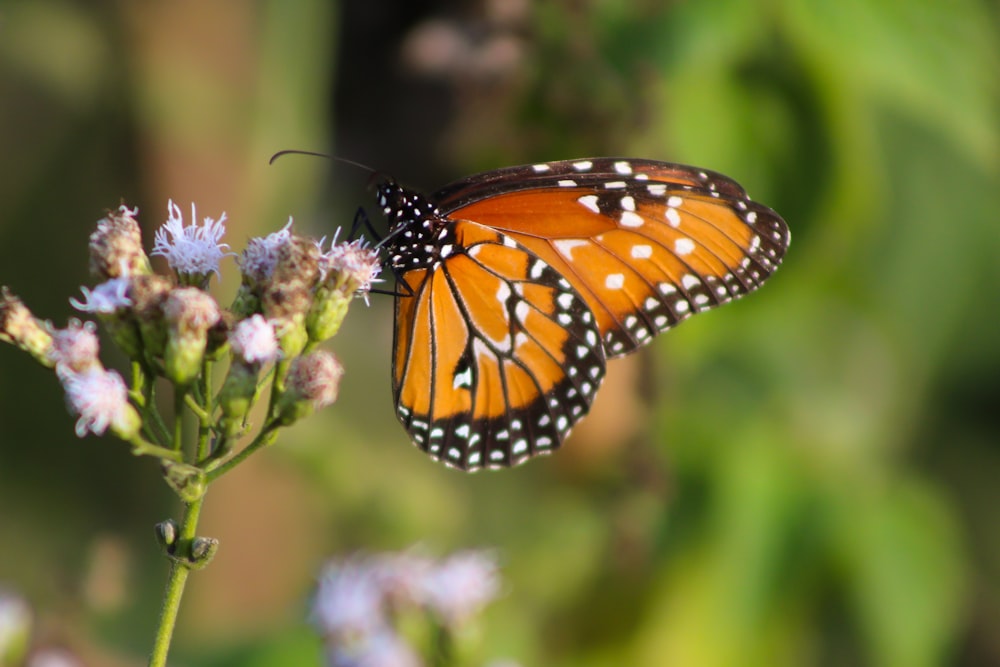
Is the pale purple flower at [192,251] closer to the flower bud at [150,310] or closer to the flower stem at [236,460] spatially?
the flower bud at [150,310]

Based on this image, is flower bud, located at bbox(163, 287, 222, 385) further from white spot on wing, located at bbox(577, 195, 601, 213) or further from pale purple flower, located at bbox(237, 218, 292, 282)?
white spot on wing, located at bbox(577, 195, 601, 213)

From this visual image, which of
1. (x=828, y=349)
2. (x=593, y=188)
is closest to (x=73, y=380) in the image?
(x=593, y=188)

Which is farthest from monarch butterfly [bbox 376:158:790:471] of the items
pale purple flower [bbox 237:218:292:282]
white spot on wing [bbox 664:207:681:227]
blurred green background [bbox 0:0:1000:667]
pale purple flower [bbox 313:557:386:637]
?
pale purple flower [bbox 237:218:292:282]

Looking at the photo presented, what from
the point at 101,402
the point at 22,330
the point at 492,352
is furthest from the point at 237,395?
the point at 492,352

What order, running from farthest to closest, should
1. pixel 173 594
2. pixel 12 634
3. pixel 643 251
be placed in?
pixel 643 251, pixel 12 634, pixel 173 594

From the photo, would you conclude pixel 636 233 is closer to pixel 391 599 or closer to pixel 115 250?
pixel 391 599

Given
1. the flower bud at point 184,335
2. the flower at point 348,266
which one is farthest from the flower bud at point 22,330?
the flower at point 348,266
